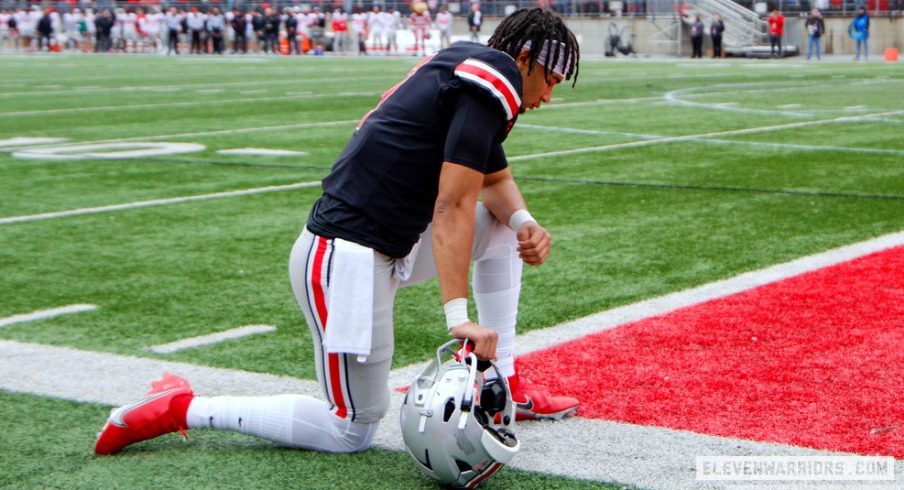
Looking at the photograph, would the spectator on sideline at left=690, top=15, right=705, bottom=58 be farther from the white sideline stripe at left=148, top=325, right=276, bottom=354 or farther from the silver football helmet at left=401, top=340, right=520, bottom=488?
the silver football helmet at left=401, top=340, right=520, bottom=488

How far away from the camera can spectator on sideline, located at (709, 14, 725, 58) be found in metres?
38.4

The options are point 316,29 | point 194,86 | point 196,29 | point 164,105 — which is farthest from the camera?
point 316,29

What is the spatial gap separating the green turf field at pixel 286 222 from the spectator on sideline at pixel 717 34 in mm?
21063

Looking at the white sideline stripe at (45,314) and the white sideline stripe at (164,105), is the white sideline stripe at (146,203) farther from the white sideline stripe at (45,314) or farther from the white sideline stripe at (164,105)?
the white sideline stripe at (164,105)

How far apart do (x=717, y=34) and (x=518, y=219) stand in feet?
118

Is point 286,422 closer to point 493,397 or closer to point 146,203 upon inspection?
point 493,397

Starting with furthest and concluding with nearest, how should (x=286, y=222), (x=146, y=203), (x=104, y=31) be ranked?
(x=104, y=31) < (x=146, y=203) < (x=286, y=222)


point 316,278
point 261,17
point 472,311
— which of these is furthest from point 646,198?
point 261,17

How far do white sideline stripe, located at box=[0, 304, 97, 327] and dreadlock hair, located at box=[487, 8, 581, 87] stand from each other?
9.60ft

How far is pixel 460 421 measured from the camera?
3287 mm

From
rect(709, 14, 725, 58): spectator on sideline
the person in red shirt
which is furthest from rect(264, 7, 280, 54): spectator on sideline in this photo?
the person in red shirt

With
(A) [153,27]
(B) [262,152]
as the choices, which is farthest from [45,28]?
(B) [262,152]

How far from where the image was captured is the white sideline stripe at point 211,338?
505cm

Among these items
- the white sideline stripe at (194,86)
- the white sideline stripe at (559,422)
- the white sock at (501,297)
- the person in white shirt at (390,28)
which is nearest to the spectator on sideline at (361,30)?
the person in white shirt at (390,28)
